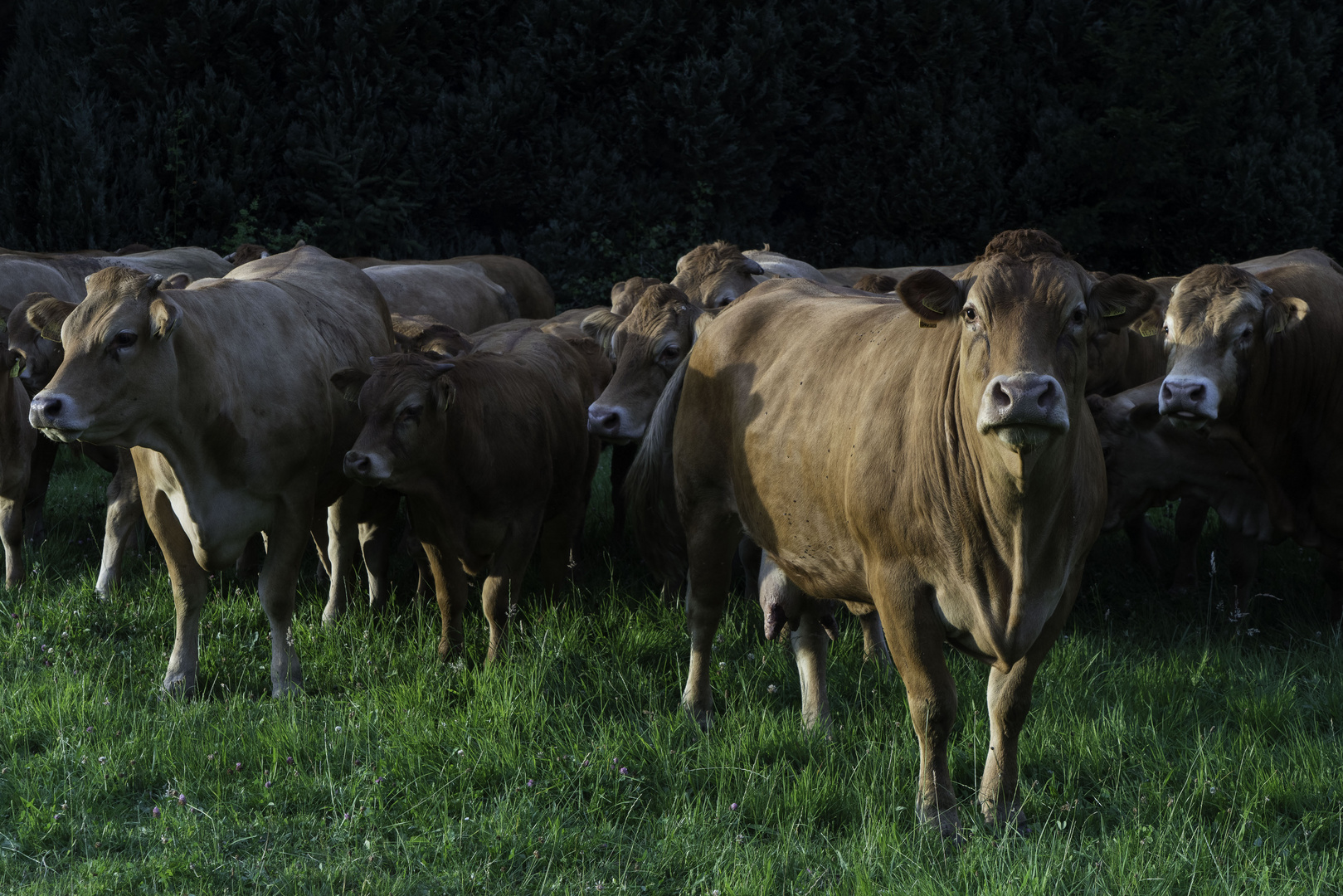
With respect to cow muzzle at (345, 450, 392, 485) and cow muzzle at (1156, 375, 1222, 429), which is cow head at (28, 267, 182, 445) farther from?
cow muzzle at (1156, 375, 1222, 429)

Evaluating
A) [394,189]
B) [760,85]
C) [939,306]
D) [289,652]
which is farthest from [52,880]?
[760,85]

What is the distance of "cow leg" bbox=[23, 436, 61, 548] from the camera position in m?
7.19

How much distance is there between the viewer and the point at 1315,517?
229 inches

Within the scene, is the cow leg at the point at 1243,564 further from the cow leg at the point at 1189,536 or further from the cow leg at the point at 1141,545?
the cow leg at the point at 1141,545

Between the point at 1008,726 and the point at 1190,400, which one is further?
the point at 1190,400

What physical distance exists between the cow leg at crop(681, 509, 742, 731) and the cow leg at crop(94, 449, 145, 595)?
3.23 metres

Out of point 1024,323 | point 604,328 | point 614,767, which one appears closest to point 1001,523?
point 1024,323

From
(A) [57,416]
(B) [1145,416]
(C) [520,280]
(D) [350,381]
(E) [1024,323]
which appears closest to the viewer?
(E) [1024,323]

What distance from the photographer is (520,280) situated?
11.8 m

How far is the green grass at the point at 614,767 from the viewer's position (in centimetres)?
341

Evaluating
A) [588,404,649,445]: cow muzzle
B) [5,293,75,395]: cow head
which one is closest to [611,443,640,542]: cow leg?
[588,404,649,445]: cow muzzle

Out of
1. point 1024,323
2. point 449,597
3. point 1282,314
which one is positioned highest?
point 1024,323

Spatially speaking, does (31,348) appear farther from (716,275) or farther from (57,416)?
(716,275)

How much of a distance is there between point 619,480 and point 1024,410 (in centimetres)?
507
